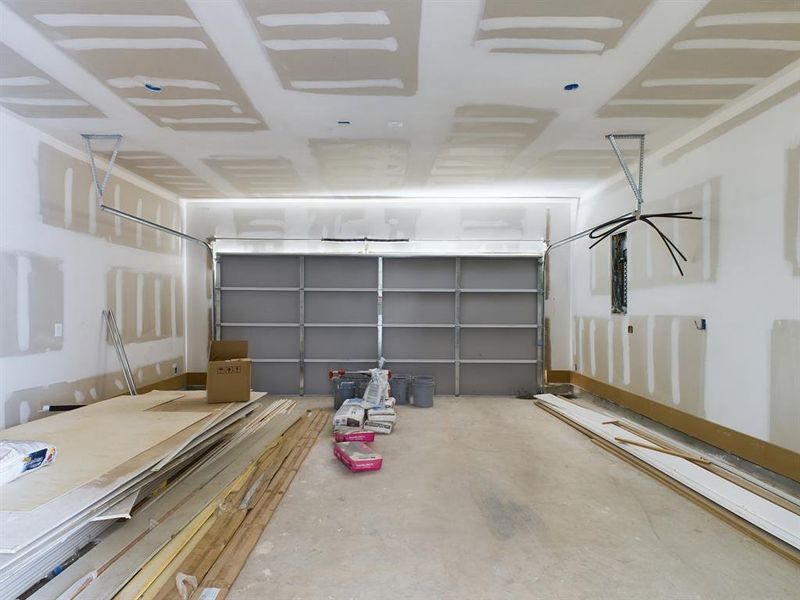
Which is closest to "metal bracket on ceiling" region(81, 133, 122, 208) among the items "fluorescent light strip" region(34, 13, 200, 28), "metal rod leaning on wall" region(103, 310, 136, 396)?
"metal rod leaning on wall" region(103, 310, 136, 396)

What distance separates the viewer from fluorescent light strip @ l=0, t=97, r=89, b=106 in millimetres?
3195

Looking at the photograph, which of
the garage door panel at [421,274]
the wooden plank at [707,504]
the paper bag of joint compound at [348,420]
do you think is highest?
the garage door panel at [421,274]

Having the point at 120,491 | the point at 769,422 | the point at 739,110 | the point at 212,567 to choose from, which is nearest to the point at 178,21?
the point at 120,491

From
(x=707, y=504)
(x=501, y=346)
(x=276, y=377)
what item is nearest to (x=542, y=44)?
(x=707, y=504)

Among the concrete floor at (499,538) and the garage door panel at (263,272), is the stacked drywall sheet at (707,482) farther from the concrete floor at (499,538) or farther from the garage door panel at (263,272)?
the garage door panel at (263,272)

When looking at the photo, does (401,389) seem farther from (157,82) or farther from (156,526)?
(157,82)

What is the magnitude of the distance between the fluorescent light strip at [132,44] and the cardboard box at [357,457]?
3.16m

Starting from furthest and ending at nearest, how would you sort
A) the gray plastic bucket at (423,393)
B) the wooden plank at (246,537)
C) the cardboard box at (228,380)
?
the gray plastic bucket at (423,393), the cardboard box at (228,380), the wooden plank at (246,537)

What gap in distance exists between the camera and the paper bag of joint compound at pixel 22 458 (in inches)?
86.7

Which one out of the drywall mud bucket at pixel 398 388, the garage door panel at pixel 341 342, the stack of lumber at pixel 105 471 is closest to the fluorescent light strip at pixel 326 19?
the stack of lumber at pixel 105 471

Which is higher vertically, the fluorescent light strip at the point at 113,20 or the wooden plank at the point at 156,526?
the fluorescent light strip at the point at 113,20

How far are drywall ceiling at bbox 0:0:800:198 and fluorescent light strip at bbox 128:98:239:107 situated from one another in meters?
0.02

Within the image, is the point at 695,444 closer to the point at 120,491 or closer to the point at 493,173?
the point at 493,173

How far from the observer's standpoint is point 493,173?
5105 mm
